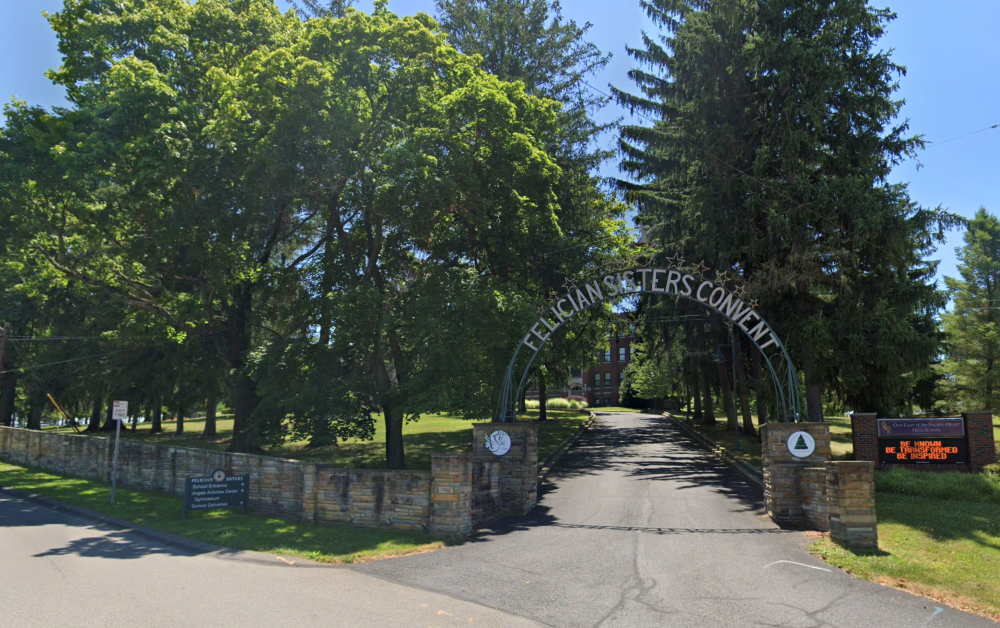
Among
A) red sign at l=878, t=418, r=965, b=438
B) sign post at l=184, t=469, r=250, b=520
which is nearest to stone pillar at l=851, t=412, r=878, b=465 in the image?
red sign at l=878, t=418, r=965, b=438

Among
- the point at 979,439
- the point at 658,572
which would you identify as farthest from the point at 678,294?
the point at 658,572

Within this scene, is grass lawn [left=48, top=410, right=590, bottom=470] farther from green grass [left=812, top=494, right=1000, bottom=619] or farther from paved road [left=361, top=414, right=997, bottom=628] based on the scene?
green grass [left=812, top=494, right=1000, bottom=619]

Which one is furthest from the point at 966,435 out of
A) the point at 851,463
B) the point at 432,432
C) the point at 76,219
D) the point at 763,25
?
the point at 76,219

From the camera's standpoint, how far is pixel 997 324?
32.3m

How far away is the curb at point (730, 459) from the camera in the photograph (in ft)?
59.9

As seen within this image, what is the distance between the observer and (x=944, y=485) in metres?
14.7

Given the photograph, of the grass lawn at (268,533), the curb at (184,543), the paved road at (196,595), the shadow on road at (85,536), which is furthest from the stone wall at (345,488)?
the shadow on road at (85,536)

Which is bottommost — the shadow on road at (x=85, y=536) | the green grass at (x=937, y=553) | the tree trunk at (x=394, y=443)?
the shadow on road at (x=85, y=536)

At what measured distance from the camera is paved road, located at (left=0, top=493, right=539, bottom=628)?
23.6ft

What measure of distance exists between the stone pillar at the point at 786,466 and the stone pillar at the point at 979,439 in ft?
19.4

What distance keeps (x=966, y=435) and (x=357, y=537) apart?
1570 centimetres

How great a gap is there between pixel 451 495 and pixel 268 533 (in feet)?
12.2

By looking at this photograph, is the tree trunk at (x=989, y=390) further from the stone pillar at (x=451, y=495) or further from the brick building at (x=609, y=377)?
the brick building at (x=609, y=377)

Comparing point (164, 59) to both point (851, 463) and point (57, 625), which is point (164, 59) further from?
point (851, 463)
